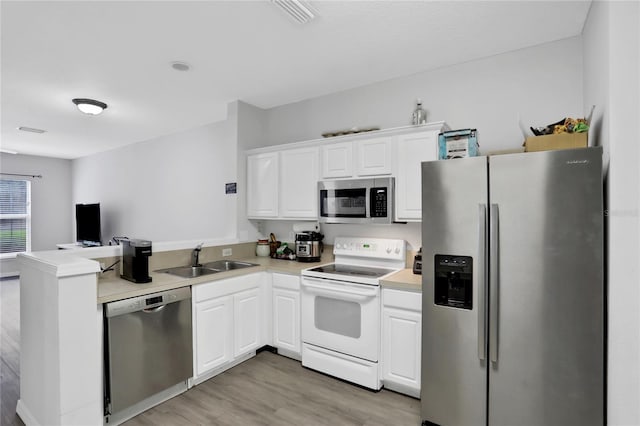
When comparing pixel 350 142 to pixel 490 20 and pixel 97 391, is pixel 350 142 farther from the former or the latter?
pixel 97 391

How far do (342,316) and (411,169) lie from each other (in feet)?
4.43

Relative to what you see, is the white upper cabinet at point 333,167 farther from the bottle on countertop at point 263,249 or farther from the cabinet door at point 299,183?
the bottle on countertop at point 263,249

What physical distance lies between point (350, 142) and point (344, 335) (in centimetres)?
172

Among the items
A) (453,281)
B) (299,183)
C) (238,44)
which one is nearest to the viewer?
(453,281)

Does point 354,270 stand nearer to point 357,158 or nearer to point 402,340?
point 402,340

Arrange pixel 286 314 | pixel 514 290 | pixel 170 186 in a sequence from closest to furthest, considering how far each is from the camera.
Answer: pixel 514 290 < pixel 286 314 < pixel 170 186

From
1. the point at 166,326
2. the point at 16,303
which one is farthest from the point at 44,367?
the point at 16,303

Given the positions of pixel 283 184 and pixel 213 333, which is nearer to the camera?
pixel 213 333

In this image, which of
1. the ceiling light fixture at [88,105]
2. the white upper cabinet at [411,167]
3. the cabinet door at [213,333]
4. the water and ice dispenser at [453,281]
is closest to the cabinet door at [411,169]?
the white upper cabinet at [411,167]

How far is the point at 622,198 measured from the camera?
1498 millimetres

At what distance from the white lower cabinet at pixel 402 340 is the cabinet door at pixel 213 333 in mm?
1330

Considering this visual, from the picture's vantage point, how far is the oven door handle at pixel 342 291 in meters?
2.53

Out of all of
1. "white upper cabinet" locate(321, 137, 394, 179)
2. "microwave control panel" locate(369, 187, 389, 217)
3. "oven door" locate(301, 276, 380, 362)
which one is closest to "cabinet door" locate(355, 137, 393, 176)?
"white upper cabinet" locate(321, 137, 394, 179)

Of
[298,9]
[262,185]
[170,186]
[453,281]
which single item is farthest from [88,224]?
[453,281]
